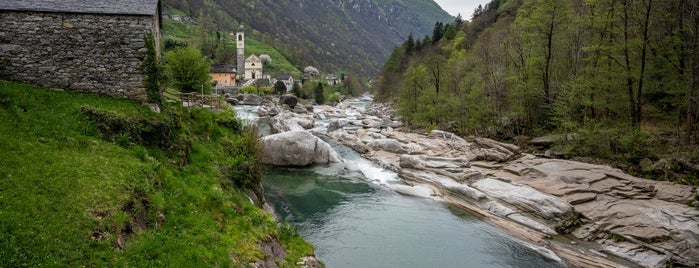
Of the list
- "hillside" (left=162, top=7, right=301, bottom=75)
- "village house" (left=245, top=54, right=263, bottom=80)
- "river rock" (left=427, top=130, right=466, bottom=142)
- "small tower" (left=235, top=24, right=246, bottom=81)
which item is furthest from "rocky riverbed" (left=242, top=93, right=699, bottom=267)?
"hillside" (left=162, top=7, right=301, bottom=75)

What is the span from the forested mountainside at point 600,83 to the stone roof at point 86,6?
27.7 meters

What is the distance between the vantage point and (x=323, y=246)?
1656 cm

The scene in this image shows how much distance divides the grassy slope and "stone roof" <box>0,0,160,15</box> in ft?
11.4

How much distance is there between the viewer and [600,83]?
25.9 meters

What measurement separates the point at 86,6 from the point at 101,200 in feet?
34.4

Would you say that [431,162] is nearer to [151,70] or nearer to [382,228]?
[382,228]

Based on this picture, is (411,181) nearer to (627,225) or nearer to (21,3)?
(627,225)

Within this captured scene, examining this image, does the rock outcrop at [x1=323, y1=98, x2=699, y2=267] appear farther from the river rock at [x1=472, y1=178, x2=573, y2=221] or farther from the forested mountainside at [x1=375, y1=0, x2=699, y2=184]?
the forested mountainside at [x1=375, y1=0, x2=699, y2=184]

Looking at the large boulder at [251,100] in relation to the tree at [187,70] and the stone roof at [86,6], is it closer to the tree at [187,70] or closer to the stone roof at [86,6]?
the tree at [187,70]

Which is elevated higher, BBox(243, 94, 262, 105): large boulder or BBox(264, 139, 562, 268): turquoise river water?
BBox(243, 94, 262, 105): large boulder

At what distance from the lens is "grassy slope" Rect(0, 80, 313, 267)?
7758mm

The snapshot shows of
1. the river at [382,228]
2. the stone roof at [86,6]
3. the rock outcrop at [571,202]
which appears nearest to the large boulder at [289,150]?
the river at [382,228]

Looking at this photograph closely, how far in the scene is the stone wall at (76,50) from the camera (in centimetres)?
1457

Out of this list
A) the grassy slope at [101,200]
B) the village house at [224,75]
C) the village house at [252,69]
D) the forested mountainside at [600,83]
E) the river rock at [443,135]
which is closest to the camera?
the grassy slope at [101,200]
